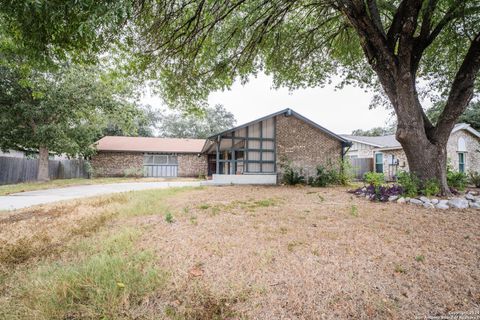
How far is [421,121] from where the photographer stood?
6250 mm

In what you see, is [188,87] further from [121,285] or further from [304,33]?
[121,285]

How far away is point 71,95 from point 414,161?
1748 centimetres

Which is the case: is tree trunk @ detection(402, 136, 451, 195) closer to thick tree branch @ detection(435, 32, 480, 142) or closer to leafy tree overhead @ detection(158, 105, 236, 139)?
thick tree branch @ detection(435, 32, 480, 142)

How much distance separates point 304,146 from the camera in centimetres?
1316

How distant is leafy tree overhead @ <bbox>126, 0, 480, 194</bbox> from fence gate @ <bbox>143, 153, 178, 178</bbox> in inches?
540

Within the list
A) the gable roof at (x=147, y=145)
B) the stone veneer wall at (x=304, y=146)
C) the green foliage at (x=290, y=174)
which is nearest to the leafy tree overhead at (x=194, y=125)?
the gable roof at (x=147, y=145)

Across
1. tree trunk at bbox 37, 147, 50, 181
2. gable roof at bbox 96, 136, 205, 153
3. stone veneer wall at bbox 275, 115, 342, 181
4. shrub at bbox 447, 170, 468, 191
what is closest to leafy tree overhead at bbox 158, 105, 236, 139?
gable roof at bbox 96, 136, 205, 153

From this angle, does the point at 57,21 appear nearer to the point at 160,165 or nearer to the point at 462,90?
the point at 462,90

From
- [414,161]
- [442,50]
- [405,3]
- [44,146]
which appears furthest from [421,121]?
[44,146]

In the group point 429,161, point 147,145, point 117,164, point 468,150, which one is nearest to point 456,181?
point 429,161

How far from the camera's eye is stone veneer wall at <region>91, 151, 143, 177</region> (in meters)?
18.6

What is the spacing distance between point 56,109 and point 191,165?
10705 millimetres

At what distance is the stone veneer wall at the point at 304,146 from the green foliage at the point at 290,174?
0.24 m

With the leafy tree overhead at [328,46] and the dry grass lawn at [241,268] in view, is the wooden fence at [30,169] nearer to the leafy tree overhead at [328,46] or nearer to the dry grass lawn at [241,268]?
the leafy tree overhead at [328,46]
